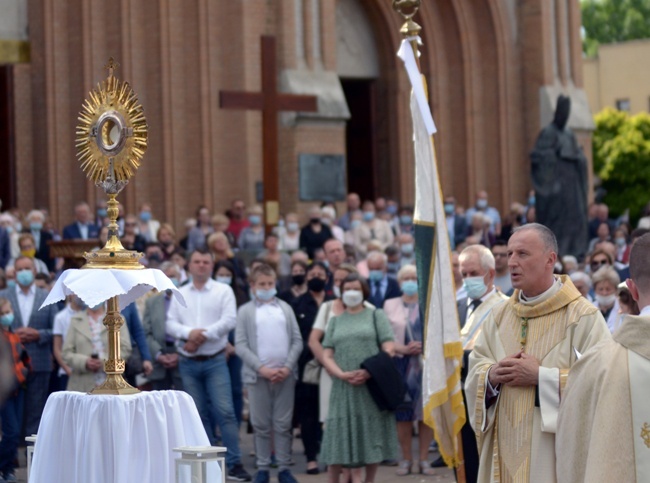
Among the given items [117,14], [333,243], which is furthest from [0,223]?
[117,14]

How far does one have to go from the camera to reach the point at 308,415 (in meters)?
13.6

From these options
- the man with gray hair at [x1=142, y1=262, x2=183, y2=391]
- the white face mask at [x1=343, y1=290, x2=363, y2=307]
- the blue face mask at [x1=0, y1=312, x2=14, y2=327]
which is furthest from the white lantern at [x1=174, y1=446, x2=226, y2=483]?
the blue face mask at [x1=0, y1=312, x2=14, y2=327]

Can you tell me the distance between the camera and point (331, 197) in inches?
998

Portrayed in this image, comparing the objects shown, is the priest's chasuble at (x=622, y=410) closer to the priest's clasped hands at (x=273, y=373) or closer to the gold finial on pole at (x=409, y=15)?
the gold finial on pole at (x=409, y=15)

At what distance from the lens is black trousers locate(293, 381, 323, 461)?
1355 cm

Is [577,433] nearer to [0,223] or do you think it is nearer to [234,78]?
[0,223]

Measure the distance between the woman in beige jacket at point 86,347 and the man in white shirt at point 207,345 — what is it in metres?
0.56

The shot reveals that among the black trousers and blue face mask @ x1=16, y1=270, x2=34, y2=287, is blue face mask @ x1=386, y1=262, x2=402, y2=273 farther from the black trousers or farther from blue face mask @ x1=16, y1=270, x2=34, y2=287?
blue face mask @ x1=16, y1=270, x2=34, y2=287

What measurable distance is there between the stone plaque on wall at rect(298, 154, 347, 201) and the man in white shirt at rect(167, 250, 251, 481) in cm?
1211

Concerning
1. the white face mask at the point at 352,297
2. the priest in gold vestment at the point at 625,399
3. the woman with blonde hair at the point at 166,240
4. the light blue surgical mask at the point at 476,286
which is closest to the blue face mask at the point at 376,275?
the white face mask at the point at 352,297

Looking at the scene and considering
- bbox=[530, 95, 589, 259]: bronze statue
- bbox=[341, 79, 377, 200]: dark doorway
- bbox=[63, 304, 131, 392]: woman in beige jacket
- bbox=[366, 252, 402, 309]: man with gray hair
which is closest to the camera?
bbox=[63, 304, 131, 392]: woman in beige jacket

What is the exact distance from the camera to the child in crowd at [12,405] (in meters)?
12.9

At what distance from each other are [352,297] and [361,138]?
18.0 meters

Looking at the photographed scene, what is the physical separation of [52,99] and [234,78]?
322 cm
